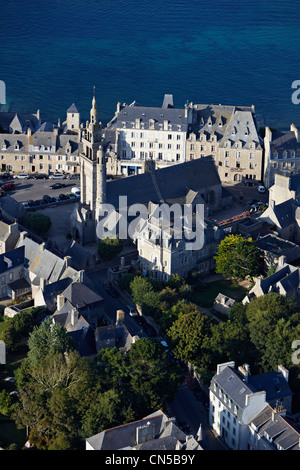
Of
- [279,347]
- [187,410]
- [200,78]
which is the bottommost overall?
[187,410]

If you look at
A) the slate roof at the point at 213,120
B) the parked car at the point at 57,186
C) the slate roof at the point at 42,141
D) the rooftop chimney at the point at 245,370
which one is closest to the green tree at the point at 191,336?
the rooftop chimney at the point at 245,370

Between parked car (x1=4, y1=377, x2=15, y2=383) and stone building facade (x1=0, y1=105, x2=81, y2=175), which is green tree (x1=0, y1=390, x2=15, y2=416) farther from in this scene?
stone building facade (x1=0, y1=105, x2=81, y2=175)

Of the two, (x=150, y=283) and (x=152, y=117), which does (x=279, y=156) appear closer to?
(x=152, y=117)

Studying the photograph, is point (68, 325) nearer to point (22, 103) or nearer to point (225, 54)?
point (22, 103)

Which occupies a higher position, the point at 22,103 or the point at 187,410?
the point at 22,103

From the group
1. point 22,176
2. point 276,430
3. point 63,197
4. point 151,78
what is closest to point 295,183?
point 63,197

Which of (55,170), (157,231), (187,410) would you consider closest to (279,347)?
(187,410)
